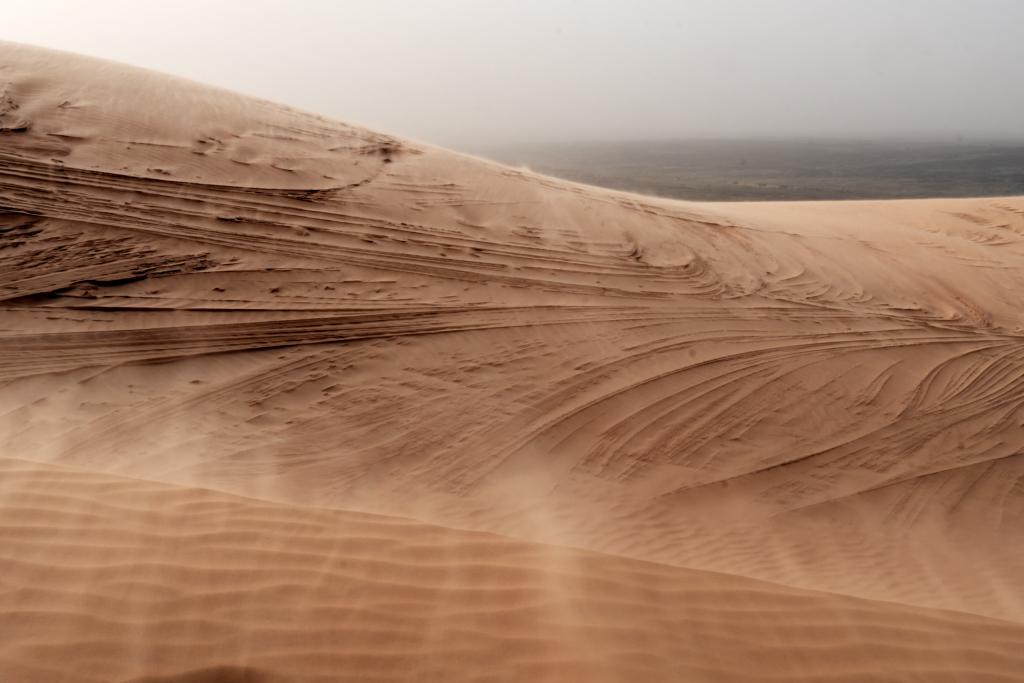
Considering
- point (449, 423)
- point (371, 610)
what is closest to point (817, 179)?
point (449, 423)

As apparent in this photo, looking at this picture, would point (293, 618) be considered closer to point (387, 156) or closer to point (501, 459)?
point (501, 459)

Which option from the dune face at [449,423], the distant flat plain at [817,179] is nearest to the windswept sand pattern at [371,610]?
the dune face at [449,423]

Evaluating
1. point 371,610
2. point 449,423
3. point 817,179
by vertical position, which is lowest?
point 371,610

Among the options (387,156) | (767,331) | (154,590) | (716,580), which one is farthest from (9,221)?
(767,331)

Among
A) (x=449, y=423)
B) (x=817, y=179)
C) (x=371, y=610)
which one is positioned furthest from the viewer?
(x=817, y=179)

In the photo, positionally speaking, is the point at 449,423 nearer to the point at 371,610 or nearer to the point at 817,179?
the point at 371,610

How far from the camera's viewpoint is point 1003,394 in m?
4.64

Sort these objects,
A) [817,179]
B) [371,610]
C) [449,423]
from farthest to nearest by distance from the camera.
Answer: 1. [817,179]
2. [449,423]
3. [371,610]

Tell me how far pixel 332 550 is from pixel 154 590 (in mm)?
642

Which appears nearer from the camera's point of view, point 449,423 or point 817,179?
point 449,423

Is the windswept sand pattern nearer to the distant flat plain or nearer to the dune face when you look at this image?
the dune face

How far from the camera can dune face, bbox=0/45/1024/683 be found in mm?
2152

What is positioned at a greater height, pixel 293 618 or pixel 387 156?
pixel 387 156

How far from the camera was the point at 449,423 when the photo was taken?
372cm
